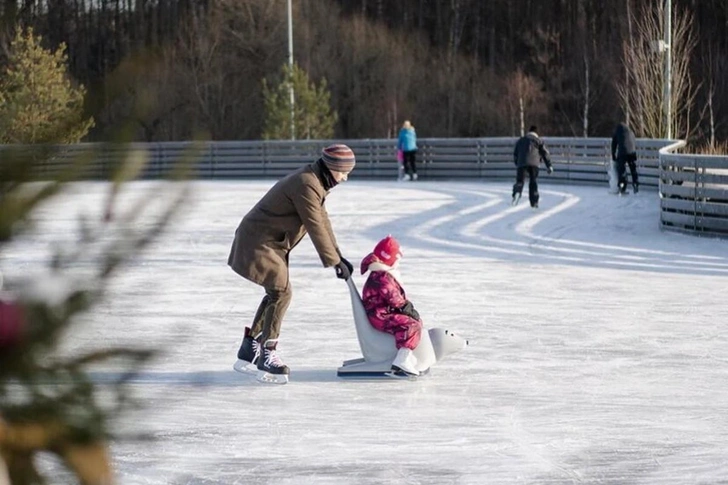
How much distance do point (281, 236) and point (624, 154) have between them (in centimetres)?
1713

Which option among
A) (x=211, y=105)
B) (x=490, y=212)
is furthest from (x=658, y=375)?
(x=211, y=105)

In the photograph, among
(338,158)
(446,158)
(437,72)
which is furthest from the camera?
(437,72)

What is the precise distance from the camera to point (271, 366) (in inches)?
307

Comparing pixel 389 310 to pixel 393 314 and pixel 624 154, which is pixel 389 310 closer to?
pixel 393 314

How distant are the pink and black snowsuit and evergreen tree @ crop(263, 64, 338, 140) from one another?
98.6 feet

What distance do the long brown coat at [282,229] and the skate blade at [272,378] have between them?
0.50 m

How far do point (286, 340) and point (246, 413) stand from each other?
7.90ft

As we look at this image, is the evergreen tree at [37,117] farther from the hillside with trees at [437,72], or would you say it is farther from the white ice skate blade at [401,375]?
the hillside with trees at [437,72]

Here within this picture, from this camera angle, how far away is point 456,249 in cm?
1627

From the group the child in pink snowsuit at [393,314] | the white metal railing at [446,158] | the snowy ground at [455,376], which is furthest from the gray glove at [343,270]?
the white metal railing at [446,158]

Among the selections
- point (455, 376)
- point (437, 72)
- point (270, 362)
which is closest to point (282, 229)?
point (270, 362)

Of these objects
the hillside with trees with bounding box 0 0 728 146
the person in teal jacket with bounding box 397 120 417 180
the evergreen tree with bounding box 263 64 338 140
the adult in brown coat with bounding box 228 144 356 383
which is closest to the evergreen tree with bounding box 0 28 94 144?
the adult in brown coat with bounding box 228 144 356 383

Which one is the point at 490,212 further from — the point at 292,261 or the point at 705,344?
the point at 705,344

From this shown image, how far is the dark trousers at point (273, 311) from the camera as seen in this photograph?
7.79 meters
